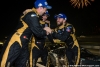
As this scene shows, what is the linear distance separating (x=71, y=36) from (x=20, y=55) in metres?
2.20

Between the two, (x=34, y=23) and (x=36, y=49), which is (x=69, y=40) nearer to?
(x=36, y=49)

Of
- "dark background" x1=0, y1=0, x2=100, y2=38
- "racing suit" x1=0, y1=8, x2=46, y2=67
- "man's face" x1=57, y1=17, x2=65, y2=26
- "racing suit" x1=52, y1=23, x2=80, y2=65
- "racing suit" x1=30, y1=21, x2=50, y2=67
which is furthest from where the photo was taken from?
Answer: "dark background" x1=0, y1=0, x2=100, y2=38

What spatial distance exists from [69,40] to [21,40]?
2244 mm

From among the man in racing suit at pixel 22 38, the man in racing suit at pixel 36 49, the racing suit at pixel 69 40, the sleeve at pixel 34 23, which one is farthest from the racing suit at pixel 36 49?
the sleeve at pixel 34 23

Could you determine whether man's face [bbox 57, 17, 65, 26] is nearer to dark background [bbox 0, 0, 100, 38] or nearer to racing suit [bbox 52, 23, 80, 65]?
racing suit [bbox 52, 23, 80, 65]

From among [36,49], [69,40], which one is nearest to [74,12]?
[69,40]

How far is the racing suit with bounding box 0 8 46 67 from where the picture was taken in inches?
210

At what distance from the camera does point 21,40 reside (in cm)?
545

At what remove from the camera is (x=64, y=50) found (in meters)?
7.76

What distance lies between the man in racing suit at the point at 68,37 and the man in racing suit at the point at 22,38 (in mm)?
1526

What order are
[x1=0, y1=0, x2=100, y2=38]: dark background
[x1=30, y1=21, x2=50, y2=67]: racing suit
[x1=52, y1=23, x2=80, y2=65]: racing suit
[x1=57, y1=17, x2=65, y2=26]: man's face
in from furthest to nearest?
[x1=0, y1=0, x2=100, y2=38]: dark background
[x1=57, y1=17, x2=65, y2=26]: man's face
[x1=52, y1=23, x2=80, y2=65]: racing suit
[x1=30, y1=21, x2=50, y2=67]: racing suit

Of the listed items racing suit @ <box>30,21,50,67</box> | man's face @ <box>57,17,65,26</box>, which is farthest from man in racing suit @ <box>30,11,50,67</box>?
man's face @ <box>57,17,65,26</box>

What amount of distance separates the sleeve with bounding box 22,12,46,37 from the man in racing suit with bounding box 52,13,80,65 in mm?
1608

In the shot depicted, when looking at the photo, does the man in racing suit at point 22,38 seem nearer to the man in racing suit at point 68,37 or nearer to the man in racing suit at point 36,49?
the man in racing suit at point 36,49
